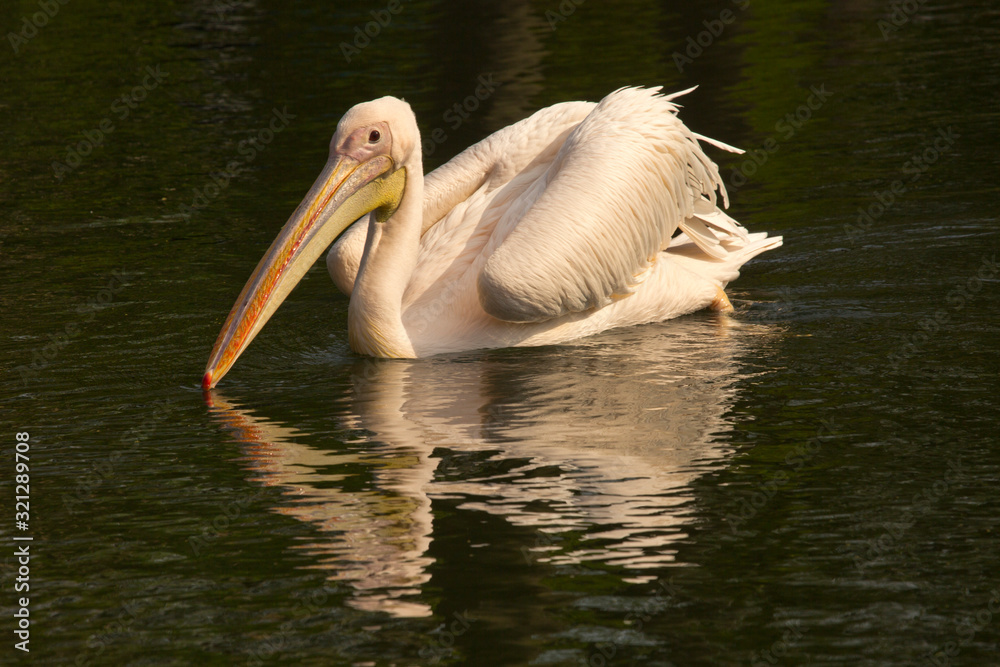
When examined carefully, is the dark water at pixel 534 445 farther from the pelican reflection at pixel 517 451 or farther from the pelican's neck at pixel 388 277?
the pelican's neck at pixel 388 277

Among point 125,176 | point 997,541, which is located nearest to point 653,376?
point 997,541

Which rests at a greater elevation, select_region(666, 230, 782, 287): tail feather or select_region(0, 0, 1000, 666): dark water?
select_region(666, 230, 782, 287): tail feather

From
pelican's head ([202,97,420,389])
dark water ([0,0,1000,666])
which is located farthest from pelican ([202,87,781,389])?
dark water ([0,0,1000,666])

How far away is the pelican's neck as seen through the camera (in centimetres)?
593

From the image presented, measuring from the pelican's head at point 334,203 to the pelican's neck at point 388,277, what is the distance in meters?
0.06

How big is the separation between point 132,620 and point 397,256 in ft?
8.97

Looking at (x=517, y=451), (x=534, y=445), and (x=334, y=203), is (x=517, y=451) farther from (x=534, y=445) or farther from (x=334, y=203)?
(x=334, y=203)

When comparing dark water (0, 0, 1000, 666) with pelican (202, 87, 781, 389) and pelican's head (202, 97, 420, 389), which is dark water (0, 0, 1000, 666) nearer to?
pelican (202, 87, 781, 389)

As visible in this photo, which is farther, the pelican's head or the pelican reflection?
the pelican's head

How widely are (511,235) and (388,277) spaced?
602mm

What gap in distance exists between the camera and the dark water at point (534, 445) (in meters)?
3.46

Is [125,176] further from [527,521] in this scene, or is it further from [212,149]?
[527,521]

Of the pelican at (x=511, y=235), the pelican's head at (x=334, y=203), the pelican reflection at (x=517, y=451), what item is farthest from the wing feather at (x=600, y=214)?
the pelican's head at (x=334, y=203)

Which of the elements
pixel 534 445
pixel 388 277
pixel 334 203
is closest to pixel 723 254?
pixel 388 277
